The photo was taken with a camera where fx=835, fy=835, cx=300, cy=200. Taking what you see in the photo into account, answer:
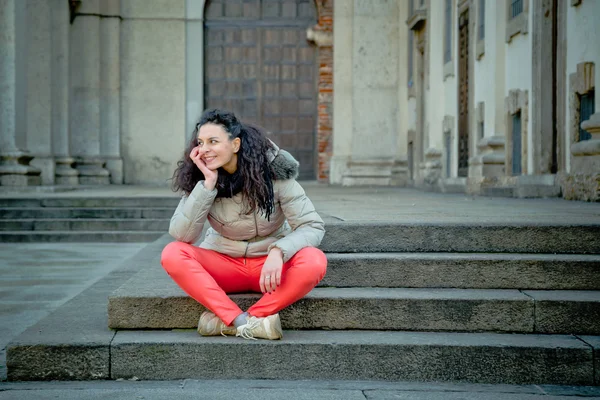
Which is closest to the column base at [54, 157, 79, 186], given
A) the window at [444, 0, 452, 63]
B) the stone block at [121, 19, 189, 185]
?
the stone block at [121, 19, 189, 185]

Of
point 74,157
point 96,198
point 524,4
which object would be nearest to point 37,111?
point 74,157

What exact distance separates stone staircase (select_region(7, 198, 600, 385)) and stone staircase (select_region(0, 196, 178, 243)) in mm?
5918

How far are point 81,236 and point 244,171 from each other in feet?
23.7

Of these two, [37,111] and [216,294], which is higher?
[37,111]

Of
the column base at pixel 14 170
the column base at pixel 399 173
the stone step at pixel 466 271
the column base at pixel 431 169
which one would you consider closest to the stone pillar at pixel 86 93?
the column base at pixel 14 170

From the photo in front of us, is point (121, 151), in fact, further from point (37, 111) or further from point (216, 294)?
point (216, 294)

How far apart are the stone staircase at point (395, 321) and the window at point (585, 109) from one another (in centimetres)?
502

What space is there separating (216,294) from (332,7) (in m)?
17.1

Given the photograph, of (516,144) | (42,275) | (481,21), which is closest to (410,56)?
(481,21)

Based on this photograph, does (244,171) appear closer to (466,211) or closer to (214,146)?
(214,146)

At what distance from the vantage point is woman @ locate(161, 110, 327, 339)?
4105 mm

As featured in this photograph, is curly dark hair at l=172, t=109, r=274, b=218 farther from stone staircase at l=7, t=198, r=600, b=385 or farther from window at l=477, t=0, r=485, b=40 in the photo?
window at l=477, t=0, r=485, b=40

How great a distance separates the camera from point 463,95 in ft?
49.5

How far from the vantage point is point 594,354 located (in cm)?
398
